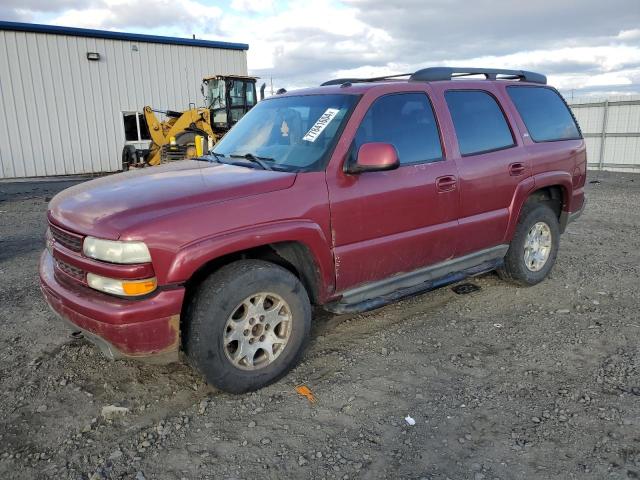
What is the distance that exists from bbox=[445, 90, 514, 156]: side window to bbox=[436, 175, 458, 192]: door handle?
0.31 m

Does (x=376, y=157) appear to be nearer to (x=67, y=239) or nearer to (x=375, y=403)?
(x=375, y=403)

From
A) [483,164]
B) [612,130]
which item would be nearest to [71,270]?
[483,164]

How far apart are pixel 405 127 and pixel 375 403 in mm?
2074

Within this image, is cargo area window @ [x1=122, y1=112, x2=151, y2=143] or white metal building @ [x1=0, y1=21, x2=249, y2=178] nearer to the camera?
white metal building @ [x1=0, y1=21, x2=249, y2=178]

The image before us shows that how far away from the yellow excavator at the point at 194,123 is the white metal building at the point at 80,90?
11.3ft

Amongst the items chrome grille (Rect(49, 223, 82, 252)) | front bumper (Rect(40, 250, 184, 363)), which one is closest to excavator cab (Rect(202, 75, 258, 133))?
chrome grille (Rect(49, 223, 82, 252))

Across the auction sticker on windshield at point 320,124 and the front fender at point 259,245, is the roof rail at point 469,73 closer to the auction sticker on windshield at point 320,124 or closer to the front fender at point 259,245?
the auction sticker on windshield at point 320,124

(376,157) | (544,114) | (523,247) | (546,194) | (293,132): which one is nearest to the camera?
(376,157)

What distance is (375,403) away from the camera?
3180mm

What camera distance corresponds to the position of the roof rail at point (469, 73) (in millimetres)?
4277

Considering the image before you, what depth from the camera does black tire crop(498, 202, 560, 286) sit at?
4934mm

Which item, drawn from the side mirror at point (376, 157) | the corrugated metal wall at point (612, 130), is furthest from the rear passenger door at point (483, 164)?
the corrugated metal wall at point (612, 130)

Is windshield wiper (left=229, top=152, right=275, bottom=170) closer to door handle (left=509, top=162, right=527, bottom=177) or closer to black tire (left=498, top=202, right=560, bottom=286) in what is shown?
door handle (left=509, top=162, right=527, bottom=177)

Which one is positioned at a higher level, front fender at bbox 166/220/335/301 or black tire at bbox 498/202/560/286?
front fender at bbox 166/220/335/301
